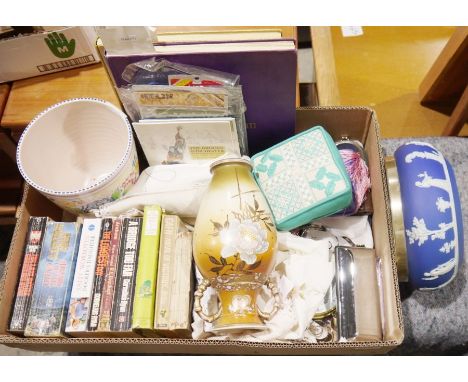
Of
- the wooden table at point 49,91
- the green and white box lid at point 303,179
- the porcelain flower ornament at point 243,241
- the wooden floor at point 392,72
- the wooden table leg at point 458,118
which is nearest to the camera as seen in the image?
the porcelain flower ornament at point 243,241

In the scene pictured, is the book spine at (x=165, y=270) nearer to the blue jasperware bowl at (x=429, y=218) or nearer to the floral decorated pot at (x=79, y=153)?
the floral decorated pot at (x=79, y=153)

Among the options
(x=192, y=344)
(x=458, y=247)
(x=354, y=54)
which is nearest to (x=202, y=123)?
(x=192, y=344)

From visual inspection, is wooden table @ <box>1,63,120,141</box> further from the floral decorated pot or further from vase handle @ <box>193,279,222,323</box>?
vase handle @ <box>193,279,222,323</box>

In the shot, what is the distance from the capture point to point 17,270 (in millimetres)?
803

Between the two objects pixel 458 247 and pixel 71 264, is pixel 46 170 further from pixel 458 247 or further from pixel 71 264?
pixel 458 247

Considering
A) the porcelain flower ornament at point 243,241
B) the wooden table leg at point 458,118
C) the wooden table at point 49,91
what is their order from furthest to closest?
the wooden table leg at point 458,118, the wooden table at point 49,91, the porcelain flower ornament at point 243,241

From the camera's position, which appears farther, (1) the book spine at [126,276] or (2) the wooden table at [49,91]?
(2) the wooden table at [49,91]

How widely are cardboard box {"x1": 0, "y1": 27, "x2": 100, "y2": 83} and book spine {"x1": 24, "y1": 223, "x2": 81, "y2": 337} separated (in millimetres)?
354

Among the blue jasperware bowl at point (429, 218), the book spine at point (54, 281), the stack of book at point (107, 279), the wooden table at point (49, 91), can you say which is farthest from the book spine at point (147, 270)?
the blue jasperware bowl at point (429, 218)

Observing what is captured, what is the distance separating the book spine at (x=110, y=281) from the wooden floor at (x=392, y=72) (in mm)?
811

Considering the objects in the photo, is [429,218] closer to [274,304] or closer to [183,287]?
[274,304]

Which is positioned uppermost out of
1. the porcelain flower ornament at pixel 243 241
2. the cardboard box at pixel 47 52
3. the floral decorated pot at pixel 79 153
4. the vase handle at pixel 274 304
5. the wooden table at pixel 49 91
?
the cardboard box at pixel 47 52

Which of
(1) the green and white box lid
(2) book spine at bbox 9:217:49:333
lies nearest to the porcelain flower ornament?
(1) the green and white box lid

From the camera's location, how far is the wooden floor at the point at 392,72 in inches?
53.0
